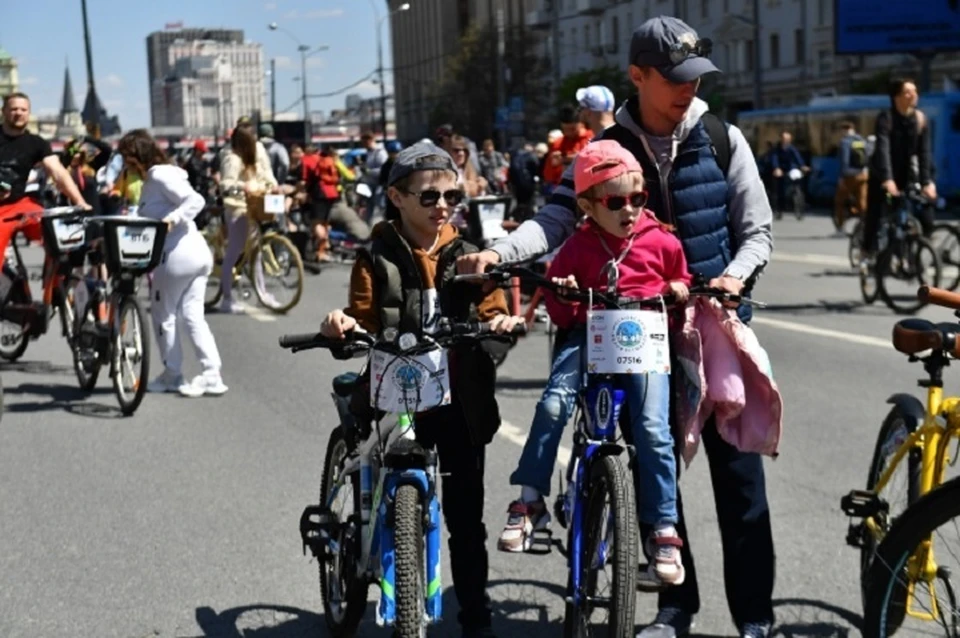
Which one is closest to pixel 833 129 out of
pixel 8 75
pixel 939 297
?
pixel 939 297

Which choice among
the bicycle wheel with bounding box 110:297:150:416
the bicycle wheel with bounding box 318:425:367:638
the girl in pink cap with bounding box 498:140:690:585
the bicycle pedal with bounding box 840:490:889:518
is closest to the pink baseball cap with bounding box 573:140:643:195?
the girl in pink cap with bounding box 498:140:690:585

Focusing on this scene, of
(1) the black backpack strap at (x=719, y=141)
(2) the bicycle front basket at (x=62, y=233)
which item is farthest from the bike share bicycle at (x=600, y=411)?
(2) the bicycle front basket at (x=62, y=233)

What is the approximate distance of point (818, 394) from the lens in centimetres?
1066

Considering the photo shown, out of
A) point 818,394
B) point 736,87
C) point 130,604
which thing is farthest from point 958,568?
point 736,87

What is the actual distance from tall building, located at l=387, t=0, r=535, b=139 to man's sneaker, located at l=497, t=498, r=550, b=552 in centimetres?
11195

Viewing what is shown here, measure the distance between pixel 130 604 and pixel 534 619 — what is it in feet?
4.80

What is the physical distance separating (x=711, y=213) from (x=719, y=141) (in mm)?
211

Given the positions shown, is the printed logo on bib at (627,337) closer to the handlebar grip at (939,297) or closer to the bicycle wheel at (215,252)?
the handlebar grip at (939,297)

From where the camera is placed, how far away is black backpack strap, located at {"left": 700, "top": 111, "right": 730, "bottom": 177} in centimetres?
500

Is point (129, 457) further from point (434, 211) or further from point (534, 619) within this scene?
point (434, 211)

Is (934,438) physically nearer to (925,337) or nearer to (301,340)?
(925,337)

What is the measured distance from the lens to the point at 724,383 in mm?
4852

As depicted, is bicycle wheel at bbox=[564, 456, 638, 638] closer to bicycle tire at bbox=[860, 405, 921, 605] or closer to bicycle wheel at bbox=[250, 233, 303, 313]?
bicycle tire at bbox=[860, 405, 921, 605]

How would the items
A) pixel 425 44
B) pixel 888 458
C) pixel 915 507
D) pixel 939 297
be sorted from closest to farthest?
pixel 915 507, pixel 939 297, pixel 888 458, pixel 425 44
